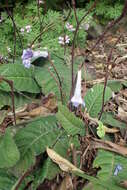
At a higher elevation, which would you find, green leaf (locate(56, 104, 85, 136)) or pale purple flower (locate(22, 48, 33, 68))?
pale purple flower (locate(22, 48, 33, 68))

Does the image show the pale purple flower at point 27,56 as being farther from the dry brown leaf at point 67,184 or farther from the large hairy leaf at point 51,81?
the dry brown leaf at point 67,184

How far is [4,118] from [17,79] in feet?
0.75

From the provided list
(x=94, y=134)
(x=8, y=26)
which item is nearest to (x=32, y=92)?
(x=94, y=134)

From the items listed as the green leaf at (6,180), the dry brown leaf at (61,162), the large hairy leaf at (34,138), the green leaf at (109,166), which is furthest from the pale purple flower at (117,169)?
the green leaf at (6,180)

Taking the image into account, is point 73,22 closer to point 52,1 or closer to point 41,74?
point 52,1

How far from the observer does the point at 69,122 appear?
5.73 feet

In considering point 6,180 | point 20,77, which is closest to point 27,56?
point 20,77

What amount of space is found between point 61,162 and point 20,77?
2.12ft

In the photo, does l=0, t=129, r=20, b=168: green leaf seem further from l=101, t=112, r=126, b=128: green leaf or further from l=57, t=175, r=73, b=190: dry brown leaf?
l=101, t=112, r=126, b=128: green leaf

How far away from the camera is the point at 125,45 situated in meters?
3.89

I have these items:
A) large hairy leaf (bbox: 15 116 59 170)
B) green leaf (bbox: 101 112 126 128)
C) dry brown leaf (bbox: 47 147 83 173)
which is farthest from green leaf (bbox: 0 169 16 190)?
green leaf (bbox: 101 112 126 128)

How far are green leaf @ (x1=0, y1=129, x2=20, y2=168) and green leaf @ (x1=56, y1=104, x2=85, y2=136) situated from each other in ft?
0.76

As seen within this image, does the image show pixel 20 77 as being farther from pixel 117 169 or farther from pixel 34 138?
pixel 117 169

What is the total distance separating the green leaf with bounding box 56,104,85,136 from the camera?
1688mm
